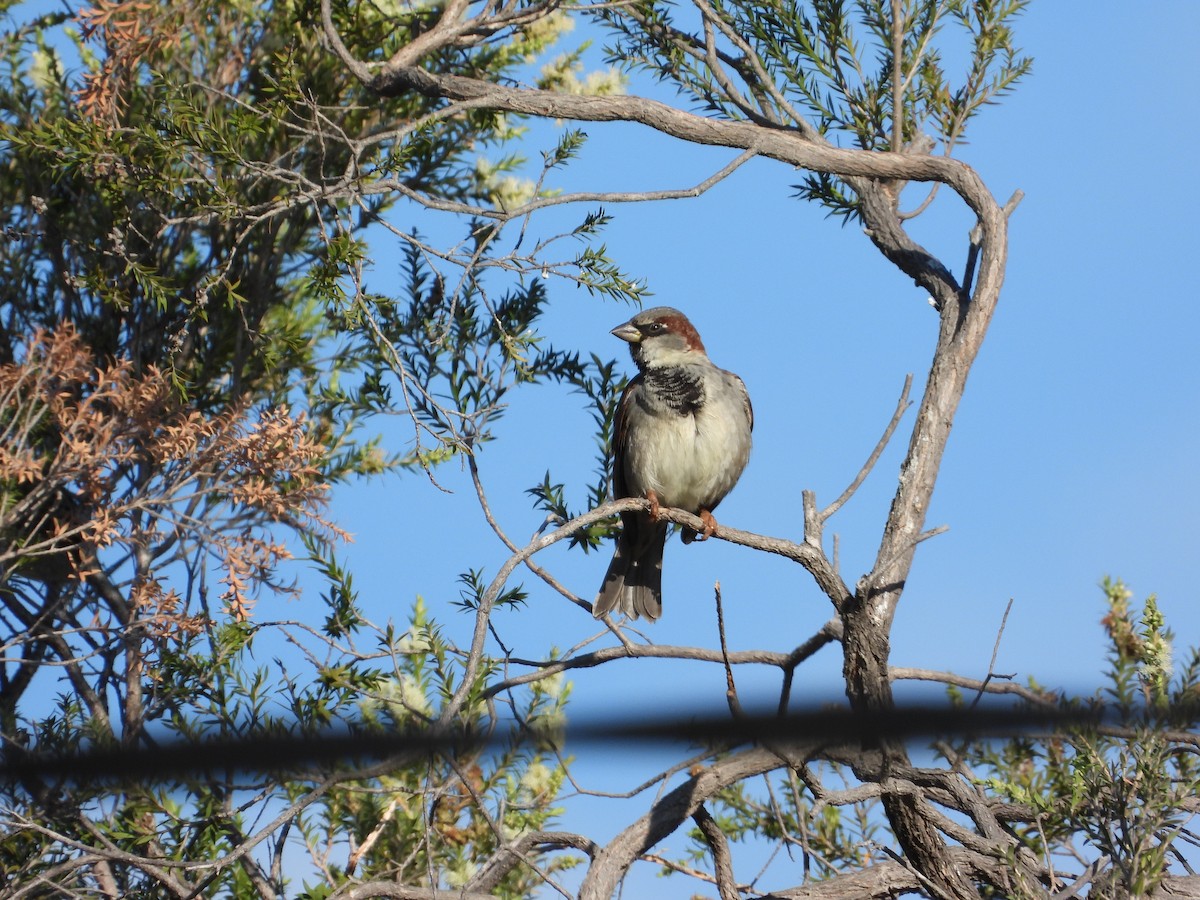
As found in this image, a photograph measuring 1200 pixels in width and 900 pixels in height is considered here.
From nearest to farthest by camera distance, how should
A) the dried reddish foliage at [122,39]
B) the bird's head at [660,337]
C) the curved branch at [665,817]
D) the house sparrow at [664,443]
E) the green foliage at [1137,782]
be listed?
1. the green foliage at [1137,782]
2. the curved branch at [665,817]
3. the dried reddish foliage at [122,39]
4. the house sparrow at [664,443]
5. the bird's head at [660,337]

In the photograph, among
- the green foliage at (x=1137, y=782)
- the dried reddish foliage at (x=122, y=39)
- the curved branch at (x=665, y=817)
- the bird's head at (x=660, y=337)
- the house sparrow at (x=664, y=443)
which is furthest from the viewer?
the bird's head at (x=660, y=337)

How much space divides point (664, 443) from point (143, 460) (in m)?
1.97

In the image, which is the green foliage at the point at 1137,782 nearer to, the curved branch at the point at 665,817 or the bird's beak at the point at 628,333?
the curved branch at the point at 665,817

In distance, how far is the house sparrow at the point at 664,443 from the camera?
17.0 feet

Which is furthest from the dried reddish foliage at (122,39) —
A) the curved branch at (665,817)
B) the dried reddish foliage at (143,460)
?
the curved branch at (665,817)

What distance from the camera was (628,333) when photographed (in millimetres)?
5523

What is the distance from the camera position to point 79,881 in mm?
4281

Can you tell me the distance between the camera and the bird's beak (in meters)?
5.50

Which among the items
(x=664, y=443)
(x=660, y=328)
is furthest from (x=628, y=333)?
(x=664, y=443)

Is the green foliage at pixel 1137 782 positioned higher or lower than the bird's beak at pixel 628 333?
lower

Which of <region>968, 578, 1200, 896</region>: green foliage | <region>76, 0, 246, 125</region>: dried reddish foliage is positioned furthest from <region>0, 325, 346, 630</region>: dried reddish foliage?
<region>968, 578, 1200, 896</region>: green foliage

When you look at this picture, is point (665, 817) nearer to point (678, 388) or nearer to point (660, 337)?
point (678, 388)

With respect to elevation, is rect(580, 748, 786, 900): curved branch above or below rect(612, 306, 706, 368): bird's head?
below

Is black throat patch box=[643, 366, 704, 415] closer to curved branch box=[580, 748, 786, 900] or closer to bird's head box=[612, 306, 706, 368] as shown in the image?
bird's head box=[612, 306, 706, 368]
